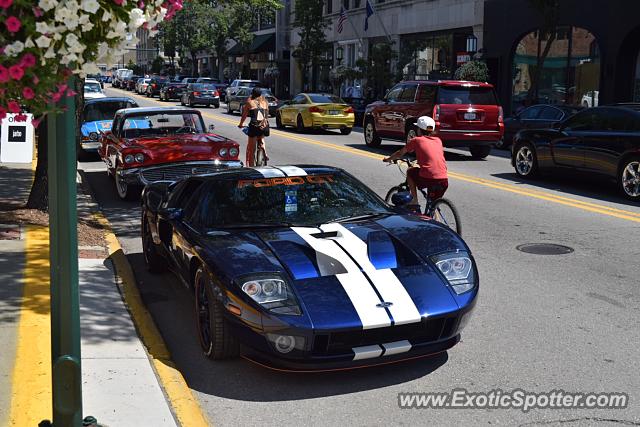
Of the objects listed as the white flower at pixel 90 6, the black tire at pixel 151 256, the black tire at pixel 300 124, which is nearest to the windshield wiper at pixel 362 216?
the black tire at pixel 151 256

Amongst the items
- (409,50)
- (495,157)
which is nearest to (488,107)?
(495,157)

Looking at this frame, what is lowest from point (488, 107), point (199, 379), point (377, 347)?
point (199, 379)

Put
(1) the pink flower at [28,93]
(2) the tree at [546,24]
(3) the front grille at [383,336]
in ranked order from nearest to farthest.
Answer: (1) the pink flower at [28,93]
(3) the front grille at [383,336]
(2) the tree at [546,24]

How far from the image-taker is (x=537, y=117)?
71.6 ft

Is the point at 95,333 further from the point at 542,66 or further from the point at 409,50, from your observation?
the point at 409,50

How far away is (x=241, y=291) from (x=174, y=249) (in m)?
1.87

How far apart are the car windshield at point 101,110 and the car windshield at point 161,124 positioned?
559 centimetres

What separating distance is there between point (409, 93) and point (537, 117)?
3.82m

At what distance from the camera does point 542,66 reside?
3128 centimetres

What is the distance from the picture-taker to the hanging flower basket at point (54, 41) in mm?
2910

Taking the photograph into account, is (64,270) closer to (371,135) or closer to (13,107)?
(13,107)

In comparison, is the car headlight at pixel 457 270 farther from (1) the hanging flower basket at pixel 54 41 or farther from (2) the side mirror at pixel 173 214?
(1) the hanging flower basket at pixel 54 41

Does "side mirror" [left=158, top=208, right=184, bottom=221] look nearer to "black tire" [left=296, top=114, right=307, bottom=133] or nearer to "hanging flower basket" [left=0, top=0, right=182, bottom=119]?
"hanging flower basket" [left=0, top=0, right=182, bottom=119]

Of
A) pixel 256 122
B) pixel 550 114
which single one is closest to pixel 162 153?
pixel 256 122
